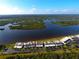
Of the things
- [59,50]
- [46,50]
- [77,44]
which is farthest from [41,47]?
[77,44]

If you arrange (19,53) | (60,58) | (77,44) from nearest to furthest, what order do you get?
(60,58) → (19,53) → (77,44)

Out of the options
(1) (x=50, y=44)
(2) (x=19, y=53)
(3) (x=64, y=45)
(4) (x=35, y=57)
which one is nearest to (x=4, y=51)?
(2) (x=19, y=53)

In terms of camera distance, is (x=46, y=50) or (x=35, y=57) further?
(x=46, y=50)

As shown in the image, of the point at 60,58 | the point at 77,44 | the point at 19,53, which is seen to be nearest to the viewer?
the point at 60,58

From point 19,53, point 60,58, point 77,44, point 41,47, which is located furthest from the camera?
point 77,44

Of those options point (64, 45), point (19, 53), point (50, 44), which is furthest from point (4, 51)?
point (64, 45)

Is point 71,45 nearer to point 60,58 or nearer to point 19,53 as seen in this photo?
point 60,58

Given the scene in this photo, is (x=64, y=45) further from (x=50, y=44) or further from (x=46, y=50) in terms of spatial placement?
(x=46, y=50)

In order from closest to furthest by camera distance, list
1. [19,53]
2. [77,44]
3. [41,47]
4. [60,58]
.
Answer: [60,58]
[19,53]
[41,47]
[77,44]

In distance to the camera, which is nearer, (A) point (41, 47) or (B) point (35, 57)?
(B) point (35, 57)
